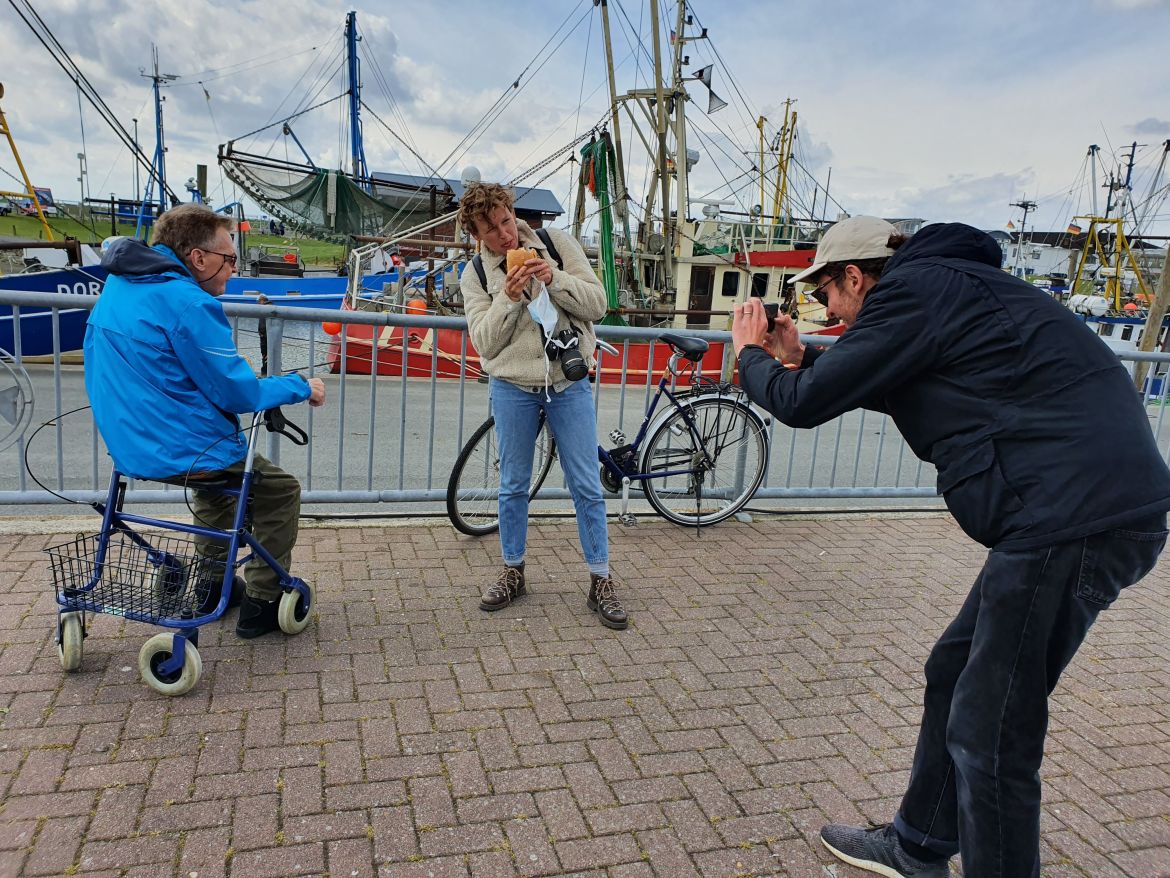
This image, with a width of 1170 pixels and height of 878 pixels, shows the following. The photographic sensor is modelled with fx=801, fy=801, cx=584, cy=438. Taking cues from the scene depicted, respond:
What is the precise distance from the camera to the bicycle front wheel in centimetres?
537

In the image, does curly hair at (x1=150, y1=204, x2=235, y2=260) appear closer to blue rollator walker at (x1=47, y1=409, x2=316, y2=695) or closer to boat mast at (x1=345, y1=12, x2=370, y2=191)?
blue rollator walker at (x1=47, y1=409, x2=316, y2=695)

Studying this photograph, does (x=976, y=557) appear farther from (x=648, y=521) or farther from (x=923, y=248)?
(x=923, y=248)

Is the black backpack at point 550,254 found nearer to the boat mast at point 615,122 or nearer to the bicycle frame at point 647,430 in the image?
the bicycle frame at point 647,430

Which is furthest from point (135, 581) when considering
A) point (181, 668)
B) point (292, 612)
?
point (292, 612)

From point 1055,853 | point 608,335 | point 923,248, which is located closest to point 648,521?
point 608,335

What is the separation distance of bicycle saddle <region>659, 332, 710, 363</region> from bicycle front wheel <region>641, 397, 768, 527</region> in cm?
38

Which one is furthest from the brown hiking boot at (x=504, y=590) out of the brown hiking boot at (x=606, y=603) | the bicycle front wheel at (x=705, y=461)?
the bicycle front wheel at (x=705, y=461)

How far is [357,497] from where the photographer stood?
5.09 m

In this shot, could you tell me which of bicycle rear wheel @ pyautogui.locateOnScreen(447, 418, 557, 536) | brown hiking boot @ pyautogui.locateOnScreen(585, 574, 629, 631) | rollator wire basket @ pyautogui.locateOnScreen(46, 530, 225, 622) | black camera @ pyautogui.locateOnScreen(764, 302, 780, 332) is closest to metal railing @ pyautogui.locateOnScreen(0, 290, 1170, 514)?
bicycle rear wheel @ pyautogui.locateOnScreen(447, 418, 557, 536)

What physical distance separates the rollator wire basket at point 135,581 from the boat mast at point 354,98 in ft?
107

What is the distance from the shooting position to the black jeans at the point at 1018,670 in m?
1.91

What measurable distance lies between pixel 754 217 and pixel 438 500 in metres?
19.7

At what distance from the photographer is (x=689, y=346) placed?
198 inches

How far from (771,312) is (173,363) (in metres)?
2.15
